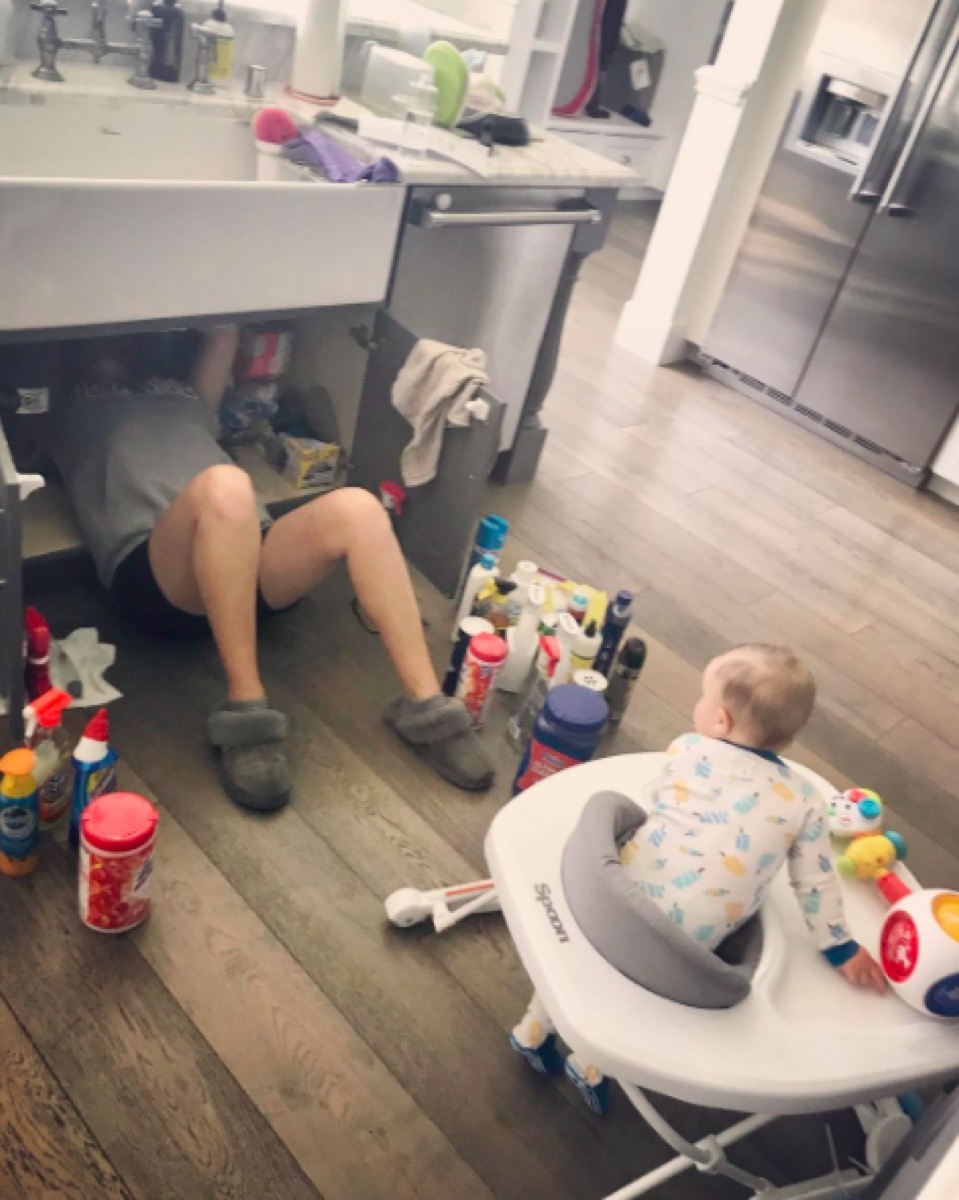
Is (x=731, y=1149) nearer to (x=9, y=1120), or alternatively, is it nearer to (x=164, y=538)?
(x=9, y=1120)

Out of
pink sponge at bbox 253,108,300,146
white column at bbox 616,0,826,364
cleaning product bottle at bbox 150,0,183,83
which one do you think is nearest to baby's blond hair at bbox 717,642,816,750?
pink sponge at bbox 253,108,300,146

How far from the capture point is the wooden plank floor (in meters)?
1.28

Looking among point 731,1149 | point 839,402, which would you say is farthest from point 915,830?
point 839,402

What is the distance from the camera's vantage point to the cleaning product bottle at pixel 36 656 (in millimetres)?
1605

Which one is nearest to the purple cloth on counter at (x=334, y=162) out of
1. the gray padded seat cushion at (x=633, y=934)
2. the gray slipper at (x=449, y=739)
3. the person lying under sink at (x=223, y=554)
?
the person lying under sink at (x=223, y=554)

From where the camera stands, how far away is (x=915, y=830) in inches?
80.9

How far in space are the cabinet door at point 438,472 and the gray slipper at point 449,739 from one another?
0.44 meters

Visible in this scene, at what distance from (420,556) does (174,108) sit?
102 centimetres

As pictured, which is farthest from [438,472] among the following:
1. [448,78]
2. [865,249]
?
[865,249]

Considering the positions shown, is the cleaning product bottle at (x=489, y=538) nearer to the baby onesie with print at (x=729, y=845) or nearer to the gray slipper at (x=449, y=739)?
the gray slipper at (x=449, y=739)

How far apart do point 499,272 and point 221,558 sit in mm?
1139

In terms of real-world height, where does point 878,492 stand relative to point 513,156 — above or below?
below

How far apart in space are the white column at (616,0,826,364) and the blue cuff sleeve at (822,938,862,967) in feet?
9.69

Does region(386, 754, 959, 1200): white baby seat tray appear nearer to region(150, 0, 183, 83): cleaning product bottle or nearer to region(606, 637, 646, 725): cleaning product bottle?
region(606, 637, 646, 725): cleaning product bottle
